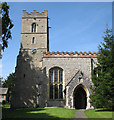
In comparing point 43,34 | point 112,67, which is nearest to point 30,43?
point 43,34

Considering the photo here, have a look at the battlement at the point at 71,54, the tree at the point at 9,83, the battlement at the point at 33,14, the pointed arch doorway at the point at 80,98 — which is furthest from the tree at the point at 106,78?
the tree at the point at 9,83

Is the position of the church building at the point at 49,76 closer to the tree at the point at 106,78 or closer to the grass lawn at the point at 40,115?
the tree at the point at 106,78

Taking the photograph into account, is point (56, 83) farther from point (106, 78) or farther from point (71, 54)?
point (106, 78)

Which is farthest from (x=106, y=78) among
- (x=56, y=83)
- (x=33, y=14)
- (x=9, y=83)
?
(x=9, y=83)

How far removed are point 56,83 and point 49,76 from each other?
1.59 m

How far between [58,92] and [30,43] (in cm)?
1111

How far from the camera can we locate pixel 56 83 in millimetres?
23750

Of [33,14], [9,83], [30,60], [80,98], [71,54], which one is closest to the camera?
[80,98]

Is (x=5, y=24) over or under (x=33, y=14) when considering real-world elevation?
under

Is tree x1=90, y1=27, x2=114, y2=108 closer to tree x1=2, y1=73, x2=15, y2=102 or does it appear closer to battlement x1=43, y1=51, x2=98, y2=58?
battlement x1=43, y1=51, x2=98, y2=58

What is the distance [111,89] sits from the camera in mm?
16312

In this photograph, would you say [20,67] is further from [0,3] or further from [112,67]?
[112,67]

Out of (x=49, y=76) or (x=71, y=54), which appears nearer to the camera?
(x=49, y=76)

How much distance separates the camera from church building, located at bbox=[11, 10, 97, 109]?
20578 millimetres
